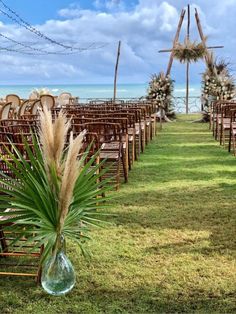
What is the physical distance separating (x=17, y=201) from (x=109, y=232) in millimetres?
1593

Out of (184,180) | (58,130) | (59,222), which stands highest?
(58,130)

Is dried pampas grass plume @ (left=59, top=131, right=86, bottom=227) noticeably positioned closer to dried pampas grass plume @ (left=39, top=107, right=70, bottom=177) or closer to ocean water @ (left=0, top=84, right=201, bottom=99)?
dried pampas grass plume @ (left=39, top=107, right=70, bottom=177)

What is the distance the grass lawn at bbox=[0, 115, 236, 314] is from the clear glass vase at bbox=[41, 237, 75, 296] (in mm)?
86

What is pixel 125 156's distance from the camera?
6.02m

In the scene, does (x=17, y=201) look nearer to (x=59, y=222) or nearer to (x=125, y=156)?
(x=59, y=222)

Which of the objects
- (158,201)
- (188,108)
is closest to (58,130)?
(158,201)

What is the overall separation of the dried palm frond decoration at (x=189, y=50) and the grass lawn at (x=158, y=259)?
9294 mm

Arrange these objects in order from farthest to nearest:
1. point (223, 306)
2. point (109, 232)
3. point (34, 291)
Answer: point (109, 232) → point (34, 291) → point (223, 306)

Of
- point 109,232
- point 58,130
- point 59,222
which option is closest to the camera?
point 58,130

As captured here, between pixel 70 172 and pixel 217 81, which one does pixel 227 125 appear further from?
pixel 70 172

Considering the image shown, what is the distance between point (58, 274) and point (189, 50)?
12799 mm

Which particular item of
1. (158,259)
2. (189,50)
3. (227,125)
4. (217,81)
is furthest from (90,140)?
(189,50)

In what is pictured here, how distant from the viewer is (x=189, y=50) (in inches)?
578

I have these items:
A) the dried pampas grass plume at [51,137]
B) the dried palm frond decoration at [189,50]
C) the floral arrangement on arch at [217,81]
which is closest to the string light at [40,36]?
the dried palm frond decoration at [189,50]
